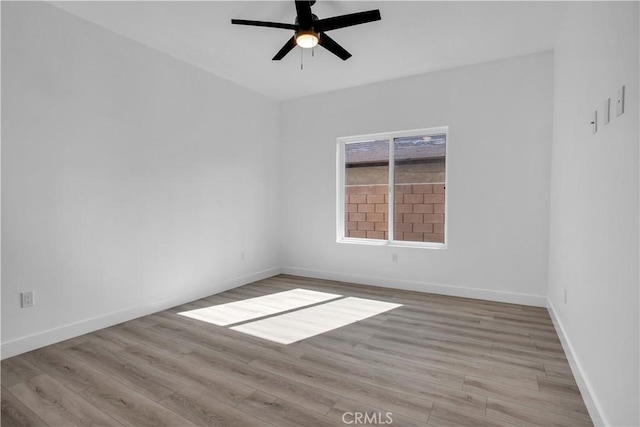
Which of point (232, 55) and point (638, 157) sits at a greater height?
point (232, 55)

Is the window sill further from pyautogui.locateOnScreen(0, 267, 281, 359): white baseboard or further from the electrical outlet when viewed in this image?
the electrical outlet

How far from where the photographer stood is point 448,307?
11.1 feet

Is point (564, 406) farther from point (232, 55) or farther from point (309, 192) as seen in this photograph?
point (232, 55)

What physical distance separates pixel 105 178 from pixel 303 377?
244cm

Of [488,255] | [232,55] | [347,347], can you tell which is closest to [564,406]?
[347,347]

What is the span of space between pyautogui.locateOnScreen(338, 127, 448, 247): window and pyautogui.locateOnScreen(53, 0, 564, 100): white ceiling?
88 cm

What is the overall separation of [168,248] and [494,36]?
3.93 meters

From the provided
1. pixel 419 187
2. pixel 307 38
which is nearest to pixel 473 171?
pixel 419 187

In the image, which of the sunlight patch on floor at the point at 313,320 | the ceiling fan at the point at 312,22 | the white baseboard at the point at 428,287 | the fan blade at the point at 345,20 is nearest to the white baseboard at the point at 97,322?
the sunlight patch on floor at the point at 313,320

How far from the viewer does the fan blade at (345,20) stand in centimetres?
221

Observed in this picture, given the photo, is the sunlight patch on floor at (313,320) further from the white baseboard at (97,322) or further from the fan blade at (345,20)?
the fan blade at (345,20)

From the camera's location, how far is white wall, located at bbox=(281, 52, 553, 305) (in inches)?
132

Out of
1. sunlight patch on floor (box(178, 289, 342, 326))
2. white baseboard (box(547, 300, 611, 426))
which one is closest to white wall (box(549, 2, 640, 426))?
white baseboard (box(547, 300, 611, 426))

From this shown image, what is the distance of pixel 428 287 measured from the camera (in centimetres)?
392
